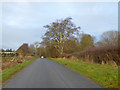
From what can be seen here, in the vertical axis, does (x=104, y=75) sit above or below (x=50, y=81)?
above

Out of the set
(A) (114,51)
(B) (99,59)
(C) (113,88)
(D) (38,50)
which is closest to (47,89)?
(C) (113,88)

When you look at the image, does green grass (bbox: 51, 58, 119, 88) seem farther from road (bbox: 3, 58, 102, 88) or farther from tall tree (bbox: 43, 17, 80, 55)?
tall tree (bbox: 43, 17, 80, 55)

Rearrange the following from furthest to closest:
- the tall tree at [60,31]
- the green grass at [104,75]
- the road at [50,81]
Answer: the tall tree at [60,31] < the green grass at [104,75] < the road at [50,81]

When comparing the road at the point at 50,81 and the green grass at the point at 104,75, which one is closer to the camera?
the road at the point at 50,81

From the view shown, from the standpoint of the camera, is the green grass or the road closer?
the road

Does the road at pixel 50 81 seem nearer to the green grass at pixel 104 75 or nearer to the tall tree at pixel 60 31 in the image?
the green grass at pixel 104 75

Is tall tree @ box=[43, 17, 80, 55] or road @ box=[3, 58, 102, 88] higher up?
tall tree @ box=[43, 17, 80, 55]

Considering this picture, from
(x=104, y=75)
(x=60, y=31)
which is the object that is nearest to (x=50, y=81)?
(x=104, y=75)

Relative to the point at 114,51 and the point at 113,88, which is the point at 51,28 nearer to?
the point at 114,51

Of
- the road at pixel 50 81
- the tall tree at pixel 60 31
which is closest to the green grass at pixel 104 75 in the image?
the road at pixel 50 81

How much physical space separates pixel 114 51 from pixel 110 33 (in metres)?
21.3

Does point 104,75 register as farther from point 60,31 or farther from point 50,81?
point 60,31

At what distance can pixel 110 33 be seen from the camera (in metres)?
→ 33.2

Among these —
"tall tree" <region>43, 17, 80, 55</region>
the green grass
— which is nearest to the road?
the green grass
